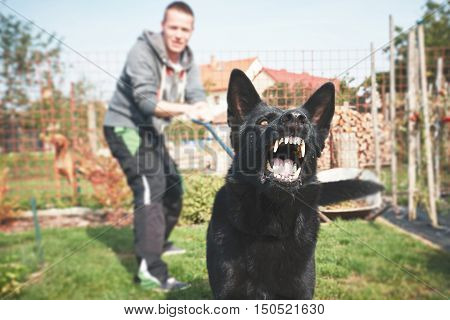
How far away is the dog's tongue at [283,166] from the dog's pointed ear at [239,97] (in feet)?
0.73

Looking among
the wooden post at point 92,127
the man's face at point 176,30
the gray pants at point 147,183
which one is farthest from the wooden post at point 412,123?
the wooden post at point 92,127

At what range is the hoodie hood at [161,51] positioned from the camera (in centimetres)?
295

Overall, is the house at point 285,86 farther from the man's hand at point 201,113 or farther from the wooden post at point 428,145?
the wooden post at point 428,145

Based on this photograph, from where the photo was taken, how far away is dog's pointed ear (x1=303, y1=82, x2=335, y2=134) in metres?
1.27

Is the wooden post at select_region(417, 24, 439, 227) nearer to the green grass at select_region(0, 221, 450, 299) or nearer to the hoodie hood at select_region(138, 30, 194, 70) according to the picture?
the green grass at select_region(0, 221, 450, 299)

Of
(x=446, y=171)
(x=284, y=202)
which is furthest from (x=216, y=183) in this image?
(x=446, y=171)

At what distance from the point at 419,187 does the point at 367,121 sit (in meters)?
4.37

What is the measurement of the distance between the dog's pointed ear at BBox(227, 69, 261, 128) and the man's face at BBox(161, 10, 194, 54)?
128 centimetres

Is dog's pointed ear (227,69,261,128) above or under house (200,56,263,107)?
under

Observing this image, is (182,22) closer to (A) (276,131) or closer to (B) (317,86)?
(B) (317,86)

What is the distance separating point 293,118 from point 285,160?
18 centimetres

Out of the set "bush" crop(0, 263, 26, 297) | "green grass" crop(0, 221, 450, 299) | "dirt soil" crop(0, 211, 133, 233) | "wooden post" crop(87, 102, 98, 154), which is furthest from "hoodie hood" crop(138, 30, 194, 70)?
"wooden post" crop(87, 102, 98, 154)

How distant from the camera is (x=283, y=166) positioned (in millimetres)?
1270

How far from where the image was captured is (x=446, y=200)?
592 cm
